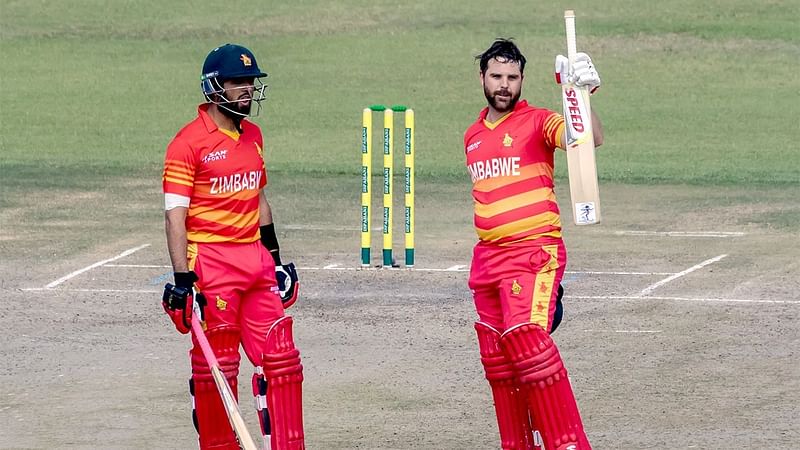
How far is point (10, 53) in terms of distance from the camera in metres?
35.2

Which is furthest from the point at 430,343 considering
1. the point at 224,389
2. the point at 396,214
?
the point at 396,214

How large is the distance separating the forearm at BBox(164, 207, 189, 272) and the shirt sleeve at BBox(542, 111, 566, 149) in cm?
193

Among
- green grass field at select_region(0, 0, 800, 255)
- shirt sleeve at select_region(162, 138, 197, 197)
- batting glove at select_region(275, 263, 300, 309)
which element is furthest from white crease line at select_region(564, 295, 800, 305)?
shirt sleeve at select_region(162, 138, 197, 197)

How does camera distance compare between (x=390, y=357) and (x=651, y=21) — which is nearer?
(x=390, y=357)

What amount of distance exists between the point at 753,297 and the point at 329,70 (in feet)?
66.0

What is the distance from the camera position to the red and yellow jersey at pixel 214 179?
8.80m

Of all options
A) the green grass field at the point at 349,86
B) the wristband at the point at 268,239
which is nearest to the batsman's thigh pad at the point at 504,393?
the wristband at the point at 268,239

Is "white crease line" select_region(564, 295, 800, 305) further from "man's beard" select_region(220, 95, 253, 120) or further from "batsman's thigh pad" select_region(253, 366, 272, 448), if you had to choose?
"man's beard" select_region(220, 95, 253, 120)

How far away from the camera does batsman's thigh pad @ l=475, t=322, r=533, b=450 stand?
29.0 feet

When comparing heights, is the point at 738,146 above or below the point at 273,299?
above

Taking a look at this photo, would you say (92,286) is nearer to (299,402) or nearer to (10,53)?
(299,402)

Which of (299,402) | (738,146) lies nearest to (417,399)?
(299,402)

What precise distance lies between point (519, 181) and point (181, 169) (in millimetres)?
1759

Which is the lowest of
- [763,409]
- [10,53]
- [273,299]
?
[763,409]
